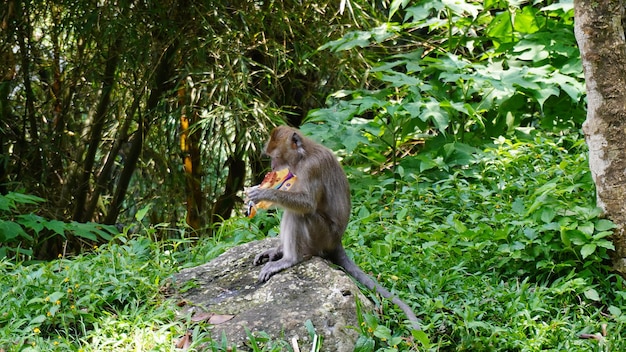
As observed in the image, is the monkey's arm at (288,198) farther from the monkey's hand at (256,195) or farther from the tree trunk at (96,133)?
the tree trunk at (96,133)

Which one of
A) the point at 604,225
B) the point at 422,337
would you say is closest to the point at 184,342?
the point at 422,337

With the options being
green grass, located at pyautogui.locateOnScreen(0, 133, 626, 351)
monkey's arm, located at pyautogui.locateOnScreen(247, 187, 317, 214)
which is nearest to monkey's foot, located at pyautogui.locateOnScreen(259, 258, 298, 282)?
monkey's arm, located at pyautogui.locateOnScreen(247, 187, 317, 214)

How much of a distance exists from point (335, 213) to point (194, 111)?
3.07 m

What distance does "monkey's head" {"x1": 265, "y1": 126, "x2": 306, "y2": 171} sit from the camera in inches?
188

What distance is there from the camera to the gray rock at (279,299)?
12.4 ft

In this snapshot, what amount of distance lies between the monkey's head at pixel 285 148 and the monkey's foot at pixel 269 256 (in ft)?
1.70

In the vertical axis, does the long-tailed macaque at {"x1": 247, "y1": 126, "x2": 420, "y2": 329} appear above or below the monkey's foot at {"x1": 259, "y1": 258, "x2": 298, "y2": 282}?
above

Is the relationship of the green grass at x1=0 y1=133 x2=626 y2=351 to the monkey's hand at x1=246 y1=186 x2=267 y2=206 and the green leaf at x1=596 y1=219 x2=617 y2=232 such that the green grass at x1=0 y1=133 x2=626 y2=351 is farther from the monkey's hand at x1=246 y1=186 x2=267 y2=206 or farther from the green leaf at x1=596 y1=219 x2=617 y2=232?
the monkey's hand at x1=246 y1=186 x2=267 y2=206

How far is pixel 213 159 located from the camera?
7.86 meters

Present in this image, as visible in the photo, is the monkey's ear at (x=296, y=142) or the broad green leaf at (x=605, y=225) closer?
the broad green leaf at (x=605, y=225)

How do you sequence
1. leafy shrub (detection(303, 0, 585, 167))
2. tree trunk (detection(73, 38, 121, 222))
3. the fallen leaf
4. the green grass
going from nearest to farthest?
the fallen leaf, the green grass, leafy shrub (detection(303, 0, 585, 167)), tree trunk (detection(73, 38, 121, 222))

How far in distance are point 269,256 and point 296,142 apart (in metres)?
0.70

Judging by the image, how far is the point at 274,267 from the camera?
440 centimetres

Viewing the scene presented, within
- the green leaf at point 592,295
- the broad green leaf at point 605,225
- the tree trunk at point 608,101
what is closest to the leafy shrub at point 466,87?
the tree trunk at point 608,101
